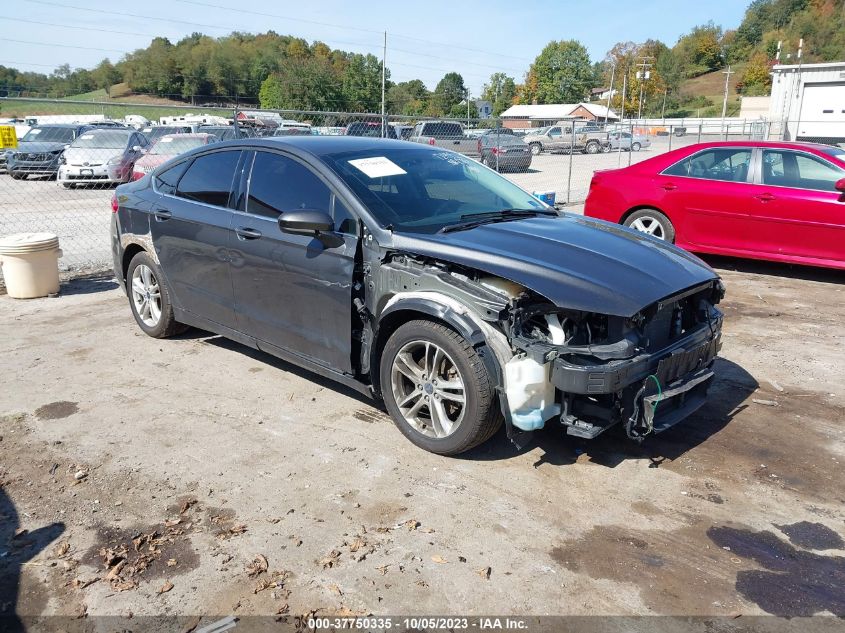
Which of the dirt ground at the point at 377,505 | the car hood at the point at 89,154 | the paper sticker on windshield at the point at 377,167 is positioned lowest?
the dirt ground at the point at 377,505

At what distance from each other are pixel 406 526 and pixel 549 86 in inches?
5019

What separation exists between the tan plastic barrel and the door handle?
3.74 metres

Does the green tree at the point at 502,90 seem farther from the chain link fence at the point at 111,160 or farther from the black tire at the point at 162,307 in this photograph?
the black tire at the point at 162,307

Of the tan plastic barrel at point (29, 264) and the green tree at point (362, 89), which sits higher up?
the green tree at point (362, 89)

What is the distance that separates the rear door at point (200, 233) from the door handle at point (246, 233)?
135 mm

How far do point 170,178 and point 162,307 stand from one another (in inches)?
43.3

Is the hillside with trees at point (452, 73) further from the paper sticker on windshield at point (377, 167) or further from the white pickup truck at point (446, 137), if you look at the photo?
the paper sticker on windshield at point (377, 167)

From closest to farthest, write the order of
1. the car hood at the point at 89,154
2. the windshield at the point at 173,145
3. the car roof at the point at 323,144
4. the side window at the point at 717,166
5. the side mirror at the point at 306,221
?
the side mirror at the point at 306,221 < the car roof at the point at 323,144 < the side window at the point at 717,166 < the windshield at the point at 173,145 < the car hood at the point at 89,154

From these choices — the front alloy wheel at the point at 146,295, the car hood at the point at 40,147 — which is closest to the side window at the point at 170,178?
the front alloy wheel at the point at 146,295

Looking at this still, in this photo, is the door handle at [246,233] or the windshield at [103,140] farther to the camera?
the windshield at [103,140]

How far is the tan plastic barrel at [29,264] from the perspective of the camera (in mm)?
7336

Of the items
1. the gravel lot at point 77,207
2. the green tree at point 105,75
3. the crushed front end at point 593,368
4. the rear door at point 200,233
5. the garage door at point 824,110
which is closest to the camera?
the crushed front end at point 593,368

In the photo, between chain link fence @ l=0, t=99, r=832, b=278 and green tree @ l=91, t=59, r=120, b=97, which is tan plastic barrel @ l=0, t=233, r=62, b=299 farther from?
green tree @ l=91, t=59, r=120, b=97

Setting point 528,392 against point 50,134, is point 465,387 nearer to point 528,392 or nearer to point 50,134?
point 528,392
